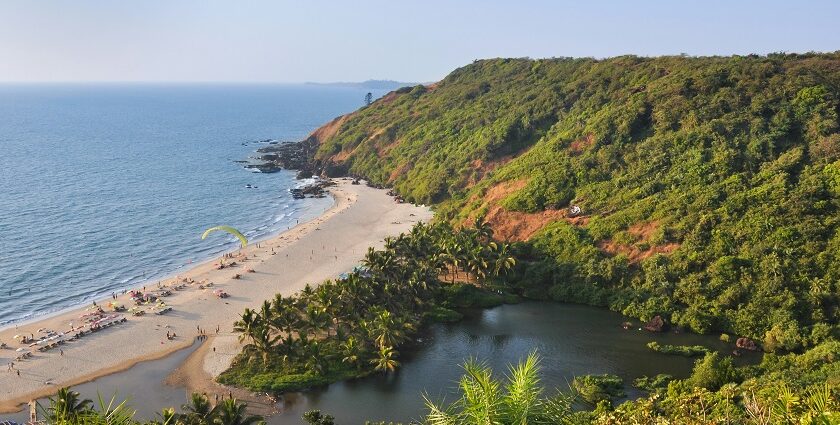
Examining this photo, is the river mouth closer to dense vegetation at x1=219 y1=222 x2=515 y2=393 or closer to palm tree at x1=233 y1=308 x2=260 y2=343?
dense vegetation at x1=219 y1=222 x2=515 y2=393

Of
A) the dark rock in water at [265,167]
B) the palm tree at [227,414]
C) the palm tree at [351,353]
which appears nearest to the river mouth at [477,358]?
the palm tree at [351,353]

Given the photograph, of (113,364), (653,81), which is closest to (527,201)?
(653,81)

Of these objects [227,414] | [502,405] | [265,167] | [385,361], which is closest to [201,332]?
[385,361]

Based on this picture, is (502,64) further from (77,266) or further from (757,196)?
(77,266)

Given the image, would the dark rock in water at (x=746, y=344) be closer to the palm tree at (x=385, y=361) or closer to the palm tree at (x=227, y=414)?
the palm tree at (x=385, y=361)

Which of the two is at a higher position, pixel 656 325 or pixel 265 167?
pixel 265 167

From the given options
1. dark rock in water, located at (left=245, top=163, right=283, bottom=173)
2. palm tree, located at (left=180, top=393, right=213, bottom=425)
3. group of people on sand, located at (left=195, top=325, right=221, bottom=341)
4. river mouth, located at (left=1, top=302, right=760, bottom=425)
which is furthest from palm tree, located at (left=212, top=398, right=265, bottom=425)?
dark rock in water, located at (left=245, top=163, right=283, bottom=173)

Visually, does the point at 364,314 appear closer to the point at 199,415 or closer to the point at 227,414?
the point at 227,414
